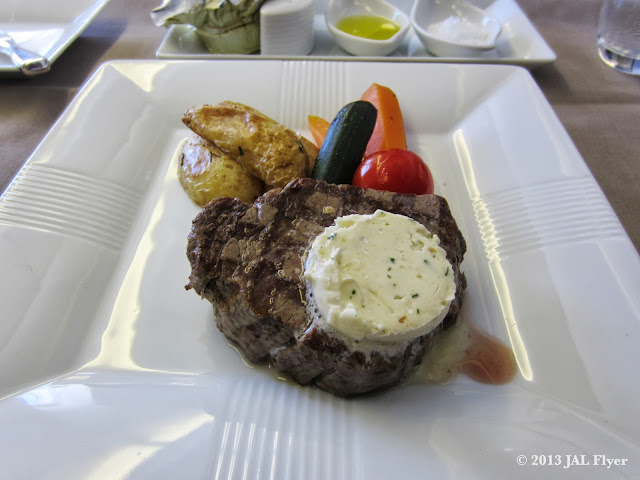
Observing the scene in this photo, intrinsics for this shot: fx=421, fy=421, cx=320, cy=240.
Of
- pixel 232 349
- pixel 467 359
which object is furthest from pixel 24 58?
pixel 467 359

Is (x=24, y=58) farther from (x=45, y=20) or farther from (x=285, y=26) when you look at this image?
(x=285, y=26)

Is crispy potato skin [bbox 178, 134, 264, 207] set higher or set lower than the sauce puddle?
higher

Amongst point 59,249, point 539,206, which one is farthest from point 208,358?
point 539,206

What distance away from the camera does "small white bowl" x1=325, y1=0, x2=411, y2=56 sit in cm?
383

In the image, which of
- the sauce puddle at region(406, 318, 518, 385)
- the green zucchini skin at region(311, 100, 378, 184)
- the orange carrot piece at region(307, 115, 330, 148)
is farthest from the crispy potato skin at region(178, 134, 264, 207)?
the sauce puddle at region(406, 318, 518, 385)

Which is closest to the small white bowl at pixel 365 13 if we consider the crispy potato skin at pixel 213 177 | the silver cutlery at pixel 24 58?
the crispy potato skin at pixel 213 177

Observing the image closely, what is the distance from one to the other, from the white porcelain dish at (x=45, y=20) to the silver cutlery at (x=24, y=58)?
213mm

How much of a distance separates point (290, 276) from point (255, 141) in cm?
105

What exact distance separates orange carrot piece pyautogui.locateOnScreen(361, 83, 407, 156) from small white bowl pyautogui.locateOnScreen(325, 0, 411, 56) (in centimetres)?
103

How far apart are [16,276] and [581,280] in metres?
2.69

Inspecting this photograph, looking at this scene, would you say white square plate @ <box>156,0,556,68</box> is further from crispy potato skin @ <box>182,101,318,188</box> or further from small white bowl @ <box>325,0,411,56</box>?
crispy potato skin @ <box>182,101,318,188</box>

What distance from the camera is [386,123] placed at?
9.56 feet

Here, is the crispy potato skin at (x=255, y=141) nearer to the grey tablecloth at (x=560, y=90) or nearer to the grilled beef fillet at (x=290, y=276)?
the grilled beef fillet at (x=290, y=276)

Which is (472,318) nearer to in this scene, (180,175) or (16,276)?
(180,175)
